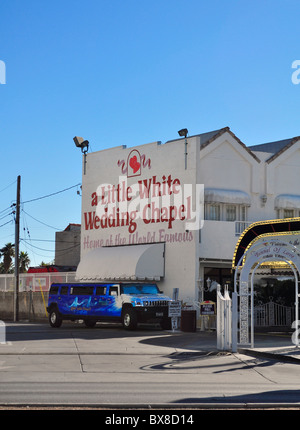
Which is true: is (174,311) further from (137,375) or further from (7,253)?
(7,253)

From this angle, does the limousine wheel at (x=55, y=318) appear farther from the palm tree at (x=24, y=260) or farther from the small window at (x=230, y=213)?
the palm tree at (x=24, y=260)

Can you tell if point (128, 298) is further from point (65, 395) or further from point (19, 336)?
point (65, 395)

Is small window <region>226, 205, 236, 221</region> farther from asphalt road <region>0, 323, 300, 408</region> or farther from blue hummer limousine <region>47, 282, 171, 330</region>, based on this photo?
asphalt road <region>0, 323, 300, 408</region>

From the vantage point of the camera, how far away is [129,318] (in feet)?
92.8

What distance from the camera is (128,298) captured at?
2845 centimetres

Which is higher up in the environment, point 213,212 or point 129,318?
point 213,212

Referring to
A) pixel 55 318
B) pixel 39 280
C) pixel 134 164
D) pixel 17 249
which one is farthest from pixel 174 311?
pixel 39 280

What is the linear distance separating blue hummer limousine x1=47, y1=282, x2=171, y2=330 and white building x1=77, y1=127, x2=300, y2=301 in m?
4.86

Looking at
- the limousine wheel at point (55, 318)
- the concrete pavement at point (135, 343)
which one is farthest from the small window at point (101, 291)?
the limousine wheel at point (55, 318)

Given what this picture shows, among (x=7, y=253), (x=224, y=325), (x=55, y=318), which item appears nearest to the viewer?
(x=224, y=325)

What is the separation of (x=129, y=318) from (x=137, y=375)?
13480 millimetres

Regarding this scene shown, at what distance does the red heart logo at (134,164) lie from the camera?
123ft

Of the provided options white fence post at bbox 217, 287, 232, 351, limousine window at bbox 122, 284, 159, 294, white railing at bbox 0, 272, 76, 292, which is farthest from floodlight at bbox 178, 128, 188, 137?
white fence post at bbox 217, 287, 232, 351
